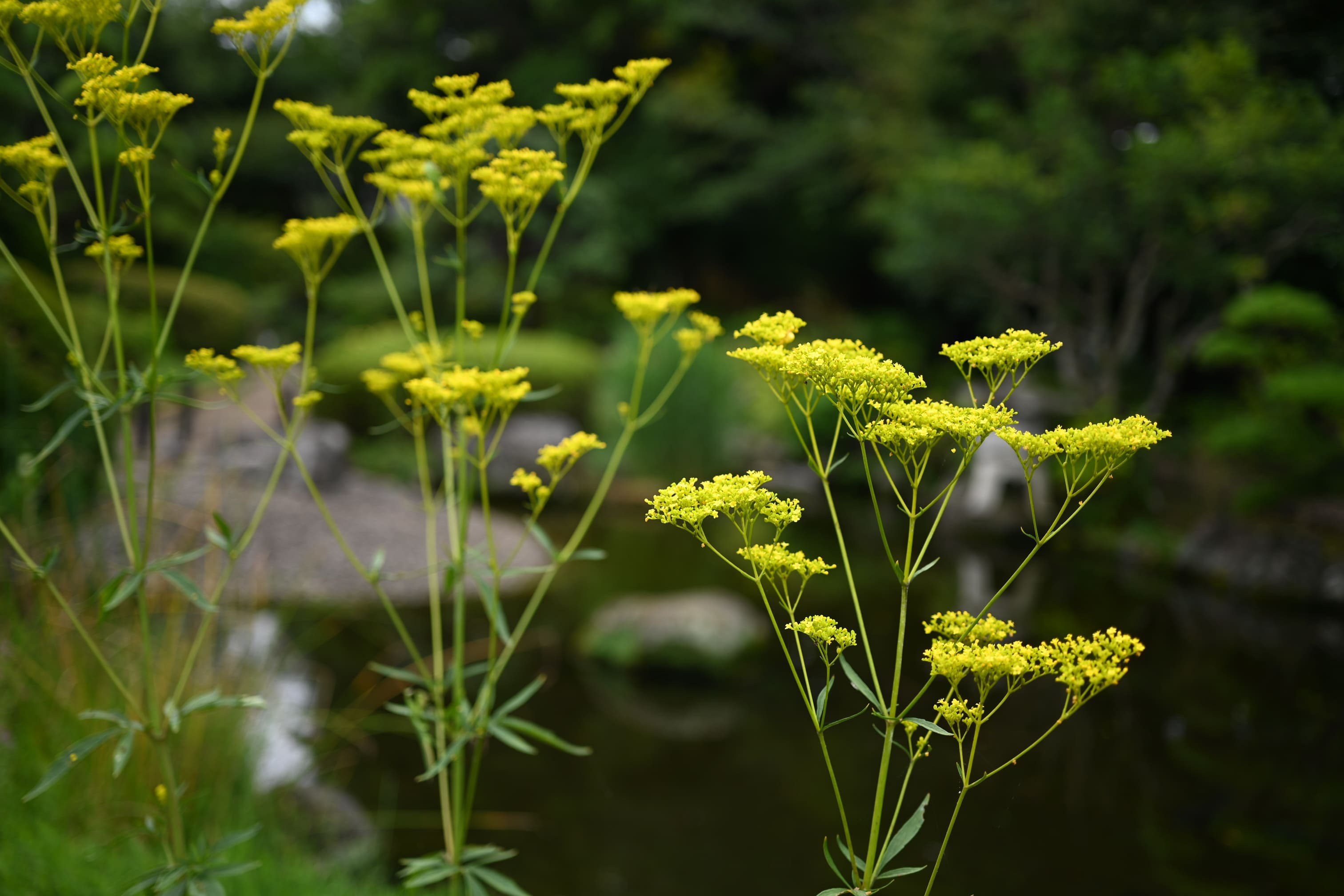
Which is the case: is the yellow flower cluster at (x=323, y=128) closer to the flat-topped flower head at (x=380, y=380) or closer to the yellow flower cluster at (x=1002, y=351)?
the flat-topped flower head at (x=380, y=380)

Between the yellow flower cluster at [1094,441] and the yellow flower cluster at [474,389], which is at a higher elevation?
the yellow flower cluster at [1094,441]

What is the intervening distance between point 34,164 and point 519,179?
77cm

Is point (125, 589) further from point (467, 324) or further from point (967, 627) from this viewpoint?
point (967, 627)

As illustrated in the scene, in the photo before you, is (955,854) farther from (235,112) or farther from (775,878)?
(235,112)

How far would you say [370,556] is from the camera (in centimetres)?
597

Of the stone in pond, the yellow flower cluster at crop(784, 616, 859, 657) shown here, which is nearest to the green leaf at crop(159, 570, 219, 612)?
the yellow flower cluster at crop(784, 616, 859, 657)

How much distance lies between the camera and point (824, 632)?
879mm

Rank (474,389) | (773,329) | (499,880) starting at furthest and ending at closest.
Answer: (499,880) → (474,389) → (773,329)

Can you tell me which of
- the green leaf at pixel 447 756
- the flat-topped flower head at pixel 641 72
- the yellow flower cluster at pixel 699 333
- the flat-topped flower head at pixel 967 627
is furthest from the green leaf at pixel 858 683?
the flat-topped flower head at pixel 641 72

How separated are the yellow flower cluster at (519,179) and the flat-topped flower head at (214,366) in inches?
20.3

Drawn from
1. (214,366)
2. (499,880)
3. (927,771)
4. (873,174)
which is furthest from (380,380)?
(873,174)

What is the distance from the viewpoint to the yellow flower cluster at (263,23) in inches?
50.9

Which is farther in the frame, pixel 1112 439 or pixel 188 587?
pixel 188 587

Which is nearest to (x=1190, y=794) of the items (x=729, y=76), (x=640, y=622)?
(x=640, y=622)
